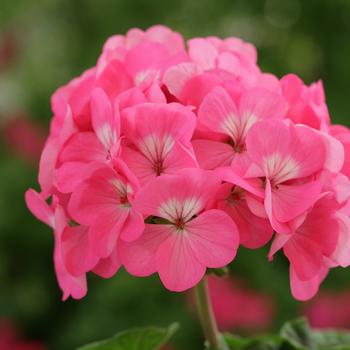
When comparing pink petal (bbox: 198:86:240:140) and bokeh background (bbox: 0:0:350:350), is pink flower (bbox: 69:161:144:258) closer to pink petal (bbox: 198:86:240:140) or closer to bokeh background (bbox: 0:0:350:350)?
pink petal (bbox: 198:86:240:140)

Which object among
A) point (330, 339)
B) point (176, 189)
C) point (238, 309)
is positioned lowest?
point (238, 309)

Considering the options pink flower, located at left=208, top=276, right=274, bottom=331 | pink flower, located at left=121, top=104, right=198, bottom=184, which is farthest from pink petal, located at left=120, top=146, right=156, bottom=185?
pink flower, located at left=208, top=276, right=274, bottom=331

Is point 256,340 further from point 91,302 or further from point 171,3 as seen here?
point 171,3

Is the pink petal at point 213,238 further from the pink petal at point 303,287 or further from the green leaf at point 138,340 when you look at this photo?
the green leaf at point 138,340

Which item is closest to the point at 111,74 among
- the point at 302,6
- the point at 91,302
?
the point at 91,302

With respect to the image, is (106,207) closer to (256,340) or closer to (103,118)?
(103,118)

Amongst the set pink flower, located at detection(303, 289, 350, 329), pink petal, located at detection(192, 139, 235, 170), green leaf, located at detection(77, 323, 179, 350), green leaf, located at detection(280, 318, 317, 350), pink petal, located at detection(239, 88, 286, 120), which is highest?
pink petal, located at detection(239, 88, 286, 120)

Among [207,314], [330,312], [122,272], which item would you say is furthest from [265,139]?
[122,272]
